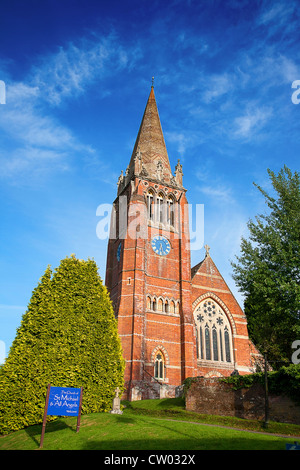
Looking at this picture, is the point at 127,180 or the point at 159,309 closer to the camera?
the point at 159,309

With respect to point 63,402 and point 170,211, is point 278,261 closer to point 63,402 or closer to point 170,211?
point 63,402

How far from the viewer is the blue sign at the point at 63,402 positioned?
516 inches

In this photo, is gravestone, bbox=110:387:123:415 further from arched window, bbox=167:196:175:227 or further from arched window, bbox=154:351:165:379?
arched window, bbox=167:196:175:227

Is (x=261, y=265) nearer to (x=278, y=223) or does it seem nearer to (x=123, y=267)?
(x=278, y=223)

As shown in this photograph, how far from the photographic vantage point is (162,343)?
92.3 feet

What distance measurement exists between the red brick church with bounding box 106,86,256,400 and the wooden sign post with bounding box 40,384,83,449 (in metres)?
11.7

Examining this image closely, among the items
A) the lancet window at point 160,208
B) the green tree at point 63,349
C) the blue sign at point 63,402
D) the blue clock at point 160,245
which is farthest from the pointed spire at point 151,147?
the blue sign at point 63,402

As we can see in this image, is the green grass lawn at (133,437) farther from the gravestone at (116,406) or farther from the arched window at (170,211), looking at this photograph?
the arched window at (170,211)

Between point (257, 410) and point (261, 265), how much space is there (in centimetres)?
701

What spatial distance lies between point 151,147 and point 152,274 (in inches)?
617

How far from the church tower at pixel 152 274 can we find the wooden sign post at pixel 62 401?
11713 mm

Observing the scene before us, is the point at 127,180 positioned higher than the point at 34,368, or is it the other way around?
the point at 127,180
